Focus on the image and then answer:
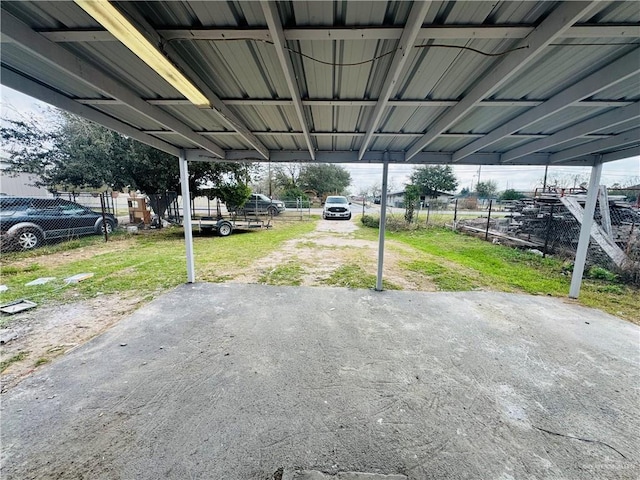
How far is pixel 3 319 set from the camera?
301 centimetres

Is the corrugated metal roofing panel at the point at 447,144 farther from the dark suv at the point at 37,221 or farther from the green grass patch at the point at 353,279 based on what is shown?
the dark suv at the point at 37,221

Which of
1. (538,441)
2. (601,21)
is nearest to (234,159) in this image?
(601,21)

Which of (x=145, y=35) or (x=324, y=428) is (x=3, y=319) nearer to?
(x=145, y=35)

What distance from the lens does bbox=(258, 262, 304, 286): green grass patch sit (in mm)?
4676

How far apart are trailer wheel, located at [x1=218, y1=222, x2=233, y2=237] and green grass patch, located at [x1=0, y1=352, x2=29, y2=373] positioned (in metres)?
7.33

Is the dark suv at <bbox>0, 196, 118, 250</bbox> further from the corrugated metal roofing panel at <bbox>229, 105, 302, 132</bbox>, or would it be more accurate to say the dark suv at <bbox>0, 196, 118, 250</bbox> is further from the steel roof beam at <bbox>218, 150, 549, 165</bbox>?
the corrugated metal roofing panel at <bbox>229, 105, 302, 132</bbox>

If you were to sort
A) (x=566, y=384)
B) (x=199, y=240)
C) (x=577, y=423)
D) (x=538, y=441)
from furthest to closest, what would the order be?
(x=199, y=240), (x=566, y=384), (x=577, y=423), (x=538, y=441)

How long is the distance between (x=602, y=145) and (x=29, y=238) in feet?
36.5

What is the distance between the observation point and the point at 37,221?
6188mm

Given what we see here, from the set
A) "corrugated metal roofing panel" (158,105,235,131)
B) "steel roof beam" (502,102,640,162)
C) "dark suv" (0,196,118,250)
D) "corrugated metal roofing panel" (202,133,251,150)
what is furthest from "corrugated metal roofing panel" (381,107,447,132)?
"dark suv" (0,196,118,250)

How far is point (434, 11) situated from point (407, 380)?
2.64 meters

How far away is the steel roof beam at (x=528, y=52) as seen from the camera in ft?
4.17

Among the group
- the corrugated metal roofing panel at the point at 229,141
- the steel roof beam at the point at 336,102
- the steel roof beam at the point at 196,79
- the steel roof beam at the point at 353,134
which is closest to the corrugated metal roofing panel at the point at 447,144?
the steel roof beam at the point at 353,134

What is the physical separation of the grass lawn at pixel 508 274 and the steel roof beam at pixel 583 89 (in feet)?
9.22
